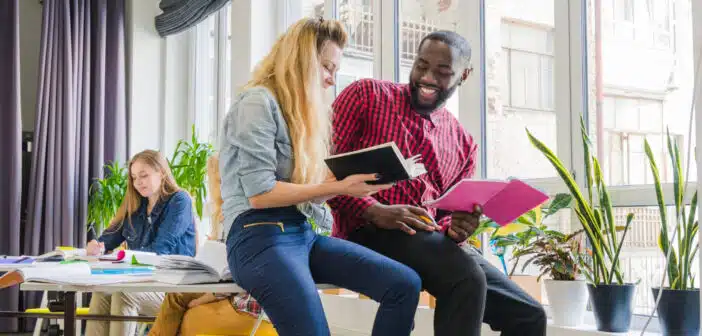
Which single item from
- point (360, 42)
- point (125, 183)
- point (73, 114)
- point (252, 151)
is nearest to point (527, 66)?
point (360, 42)

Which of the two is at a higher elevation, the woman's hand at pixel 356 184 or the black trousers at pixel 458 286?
the woman's hand at pixel 356 184

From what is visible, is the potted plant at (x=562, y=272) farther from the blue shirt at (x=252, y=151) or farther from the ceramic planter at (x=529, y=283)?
the blue shirt at (x=252, y=151)

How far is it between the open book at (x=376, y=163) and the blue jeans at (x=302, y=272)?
178mm

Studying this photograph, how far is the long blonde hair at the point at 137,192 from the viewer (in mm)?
3758

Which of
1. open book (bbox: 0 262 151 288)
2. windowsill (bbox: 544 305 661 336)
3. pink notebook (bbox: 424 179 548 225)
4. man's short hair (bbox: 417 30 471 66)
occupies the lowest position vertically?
windowsill (bbox: 544 305 661 336)

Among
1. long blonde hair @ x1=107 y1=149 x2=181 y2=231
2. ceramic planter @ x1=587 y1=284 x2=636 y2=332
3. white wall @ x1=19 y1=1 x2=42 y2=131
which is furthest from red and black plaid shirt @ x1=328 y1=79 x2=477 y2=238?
white wall @ x1=19 y1=1 x2=42 y2=131

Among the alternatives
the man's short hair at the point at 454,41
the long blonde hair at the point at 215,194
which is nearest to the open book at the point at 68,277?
the long blonde hair at the point at 215,194

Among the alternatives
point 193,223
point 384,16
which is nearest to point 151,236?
point 193,223

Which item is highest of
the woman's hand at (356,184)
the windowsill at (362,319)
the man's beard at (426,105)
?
the man's beard at (426,105)

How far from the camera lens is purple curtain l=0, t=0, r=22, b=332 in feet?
17.5

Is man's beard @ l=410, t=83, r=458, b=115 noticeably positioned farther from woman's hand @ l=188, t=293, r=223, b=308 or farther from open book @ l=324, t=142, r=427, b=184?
woman's hand @ l=188, t=293, r=223, b=308

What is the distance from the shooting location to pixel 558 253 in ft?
9.02

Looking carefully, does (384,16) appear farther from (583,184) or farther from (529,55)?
(583,184)

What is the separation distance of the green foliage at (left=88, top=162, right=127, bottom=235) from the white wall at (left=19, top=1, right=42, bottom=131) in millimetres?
734
